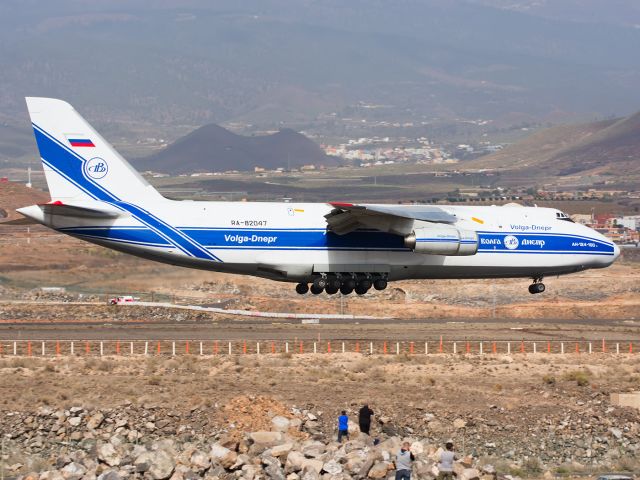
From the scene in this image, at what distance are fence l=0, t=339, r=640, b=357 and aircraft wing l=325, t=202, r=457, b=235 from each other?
636 centimetres

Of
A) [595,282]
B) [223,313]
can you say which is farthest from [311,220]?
[595,282]

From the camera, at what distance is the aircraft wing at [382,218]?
4534 cm

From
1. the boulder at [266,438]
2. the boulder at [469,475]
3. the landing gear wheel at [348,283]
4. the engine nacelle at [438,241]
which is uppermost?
the engine nacelle at [438,241]

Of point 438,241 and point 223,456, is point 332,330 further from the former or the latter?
point 223,456

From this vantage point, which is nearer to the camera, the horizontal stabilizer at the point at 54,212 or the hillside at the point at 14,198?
the horizontal stabilizer at the point at 54,212

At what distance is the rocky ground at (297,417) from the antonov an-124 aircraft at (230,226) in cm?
374

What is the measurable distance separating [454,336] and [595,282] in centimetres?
3148

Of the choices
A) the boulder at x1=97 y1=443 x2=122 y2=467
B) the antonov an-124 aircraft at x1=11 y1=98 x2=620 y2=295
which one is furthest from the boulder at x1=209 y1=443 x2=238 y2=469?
the antonov an-124 aircraft at x1=11 y1=98 x2=620 y2=295

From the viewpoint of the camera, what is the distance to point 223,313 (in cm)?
6556

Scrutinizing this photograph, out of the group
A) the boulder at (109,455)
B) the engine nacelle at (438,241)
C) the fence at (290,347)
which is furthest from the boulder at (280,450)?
the fence at (290,347)

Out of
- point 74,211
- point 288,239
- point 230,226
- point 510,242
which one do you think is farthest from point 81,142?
point 510,242

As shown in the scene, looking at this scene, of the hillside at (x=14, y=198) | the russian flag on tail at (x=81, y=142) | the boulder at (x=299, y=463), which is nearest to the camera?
the boulder at (x=299, y=463)

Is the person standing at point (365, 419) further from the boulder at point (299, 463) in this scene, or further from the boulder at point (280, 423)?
the boulder at point (299, 463)

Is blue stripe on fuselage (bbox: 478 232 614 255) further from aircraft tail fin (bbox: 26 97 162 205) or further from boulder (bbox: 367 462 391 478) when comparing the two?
boulder (bbox: 367 462 391 478)
